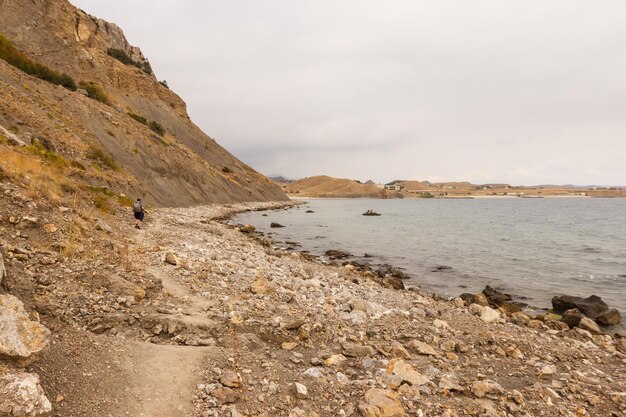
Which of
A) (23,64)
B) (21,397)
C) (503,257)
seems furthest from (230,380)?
(23,64)

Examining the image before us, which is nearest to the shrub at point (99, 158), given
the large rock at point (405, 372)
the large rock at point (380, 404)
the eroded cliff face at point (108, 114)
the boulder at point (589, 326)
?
the eroded cliff face at point (108, 114)

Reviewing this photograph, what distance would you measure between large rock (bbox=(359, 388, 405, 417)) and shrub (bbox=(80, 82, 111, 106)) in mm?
59125

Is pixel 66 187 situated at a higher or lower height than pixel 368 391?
higher

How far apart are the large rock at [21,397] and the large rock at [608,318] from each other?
18933mm

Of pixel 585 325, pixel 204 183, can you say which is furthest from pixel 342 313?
pixel 204 183

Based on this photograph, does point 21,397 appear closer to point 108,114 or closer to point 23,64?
point 108,114

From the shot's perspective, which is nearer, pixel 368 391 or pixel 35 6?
pixel 368 391

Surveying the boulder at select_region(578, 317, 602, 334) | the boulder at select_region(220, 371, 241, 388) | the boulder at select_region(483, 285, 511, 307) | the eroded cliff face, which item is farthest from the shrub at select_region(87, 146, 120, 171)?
the boulder at select_region(578, 317, 602, 334)

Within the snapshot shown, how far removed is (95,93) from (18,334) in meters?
59.3

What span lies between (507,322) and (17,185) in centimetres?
1822

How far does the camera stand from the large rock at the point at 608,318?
15.0 metres

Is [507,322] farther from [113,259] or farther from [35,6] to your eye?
[35,6]

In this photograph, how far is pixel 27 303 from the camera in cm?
687

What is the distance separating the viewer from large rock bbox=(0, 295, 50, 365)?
4855 mm
